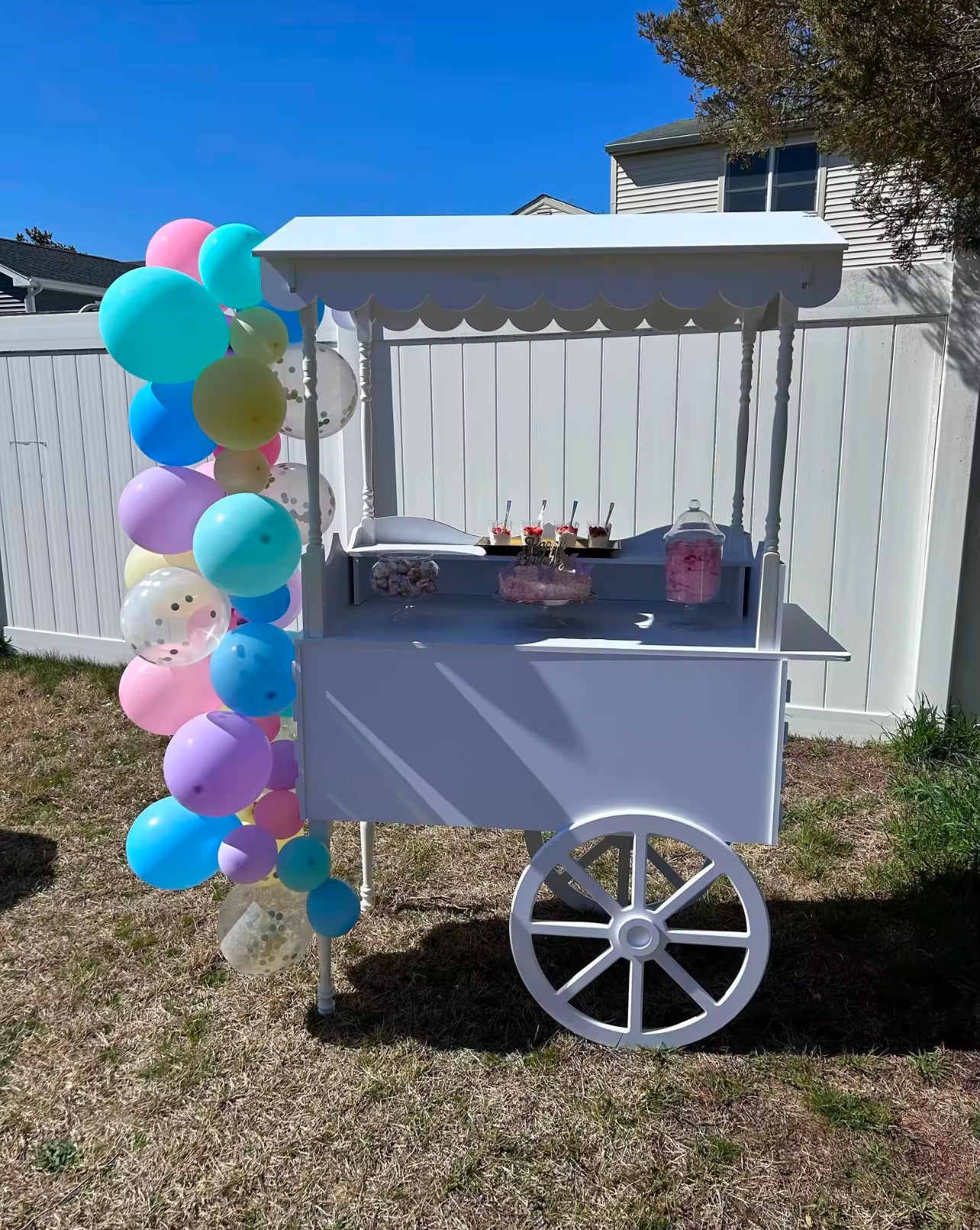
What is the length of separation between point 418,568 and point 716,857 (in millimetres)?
1032

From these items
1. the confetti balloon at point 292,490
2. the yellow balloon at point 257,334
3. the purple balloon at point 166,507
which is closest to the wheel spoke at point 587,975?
the confetti balloon at point 292,490

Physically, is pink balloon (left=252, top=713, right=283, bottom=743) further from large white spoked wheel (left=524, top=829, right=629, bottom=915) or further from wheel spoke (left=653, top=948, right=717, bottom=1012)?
wheel spoke (left=653, top=948, right=717, bottom=1012)

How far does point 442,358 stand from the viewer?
13.9 feet

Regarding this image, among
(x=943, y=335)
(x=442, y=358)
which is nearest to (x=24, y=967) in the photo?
(x=442, y=358)

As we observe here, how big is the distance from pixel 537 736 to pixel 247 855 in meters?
0.75

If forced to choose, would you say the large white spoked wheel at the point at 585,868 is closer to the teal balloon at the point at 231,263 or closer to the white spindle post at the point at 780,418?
the white spindle post at the point at 780,418

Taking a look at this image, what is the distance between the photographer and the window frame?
310 inches

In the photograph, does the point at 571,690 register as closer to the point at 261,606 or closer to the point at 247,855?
the point at 261,606

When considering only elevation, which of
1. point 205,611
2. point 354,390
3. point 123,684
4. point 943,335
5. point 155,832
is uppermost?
point 943,335

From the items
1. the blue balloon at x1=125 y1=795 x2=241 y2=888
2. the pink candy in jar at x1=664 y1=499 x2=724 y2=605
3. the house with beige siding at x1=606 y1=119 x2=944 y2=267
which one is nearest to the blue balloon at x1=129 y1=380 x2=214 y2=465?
the blue balloon at x1=125 y1=795 x2=241 y2=888

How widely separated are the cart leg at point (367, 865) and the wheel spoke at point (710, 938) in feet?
3.54

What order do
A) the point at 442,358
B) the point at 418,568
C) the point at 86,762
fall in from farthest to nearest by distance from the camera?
1. the point at 442,358
2. the point at 86,762
3. the point at 418,568

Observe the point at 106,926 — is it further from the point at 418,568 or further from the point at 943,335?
the point at 943,335

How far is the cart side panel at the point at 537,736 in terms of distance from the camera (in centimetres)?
201
